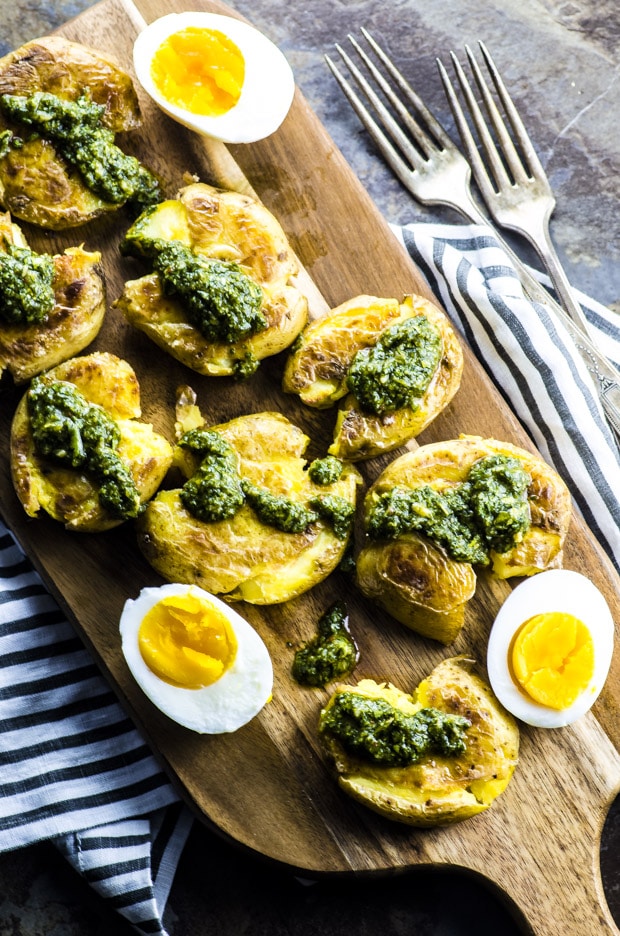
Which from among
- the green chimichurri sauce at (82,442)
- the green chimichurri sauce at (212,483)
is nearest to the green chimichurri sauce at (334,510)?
the green chimichurri sauce at (212,483)

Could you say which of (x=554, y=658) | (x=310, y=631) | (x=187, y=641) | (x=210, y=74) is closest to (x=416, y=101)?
(x=210, y=74)

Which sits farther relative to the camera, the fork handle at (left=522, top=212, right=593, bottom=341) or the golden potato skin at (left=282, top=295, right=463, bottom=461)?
the fork handle at (left=522, top=212, right=593, bottom=341)

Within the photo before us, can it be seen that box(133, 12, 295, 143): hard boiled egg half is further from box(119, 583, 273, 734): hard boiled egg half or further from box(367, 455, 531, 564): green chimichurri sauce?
box(119, 583, 273, 734): hard boiled egg half

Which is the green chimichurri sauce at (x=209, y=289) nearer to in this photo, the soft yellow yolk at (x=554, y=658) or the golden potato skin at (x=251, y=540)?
the golden potato skin at (x=251, y=540)

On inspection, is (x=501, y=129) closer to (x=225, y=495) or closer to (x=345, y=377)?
(x=345, y=377)

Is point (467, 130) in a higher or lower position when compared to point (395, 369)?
higher

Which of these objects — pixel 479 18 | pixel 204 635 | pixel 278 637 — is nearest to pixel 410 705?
pixel 278 637

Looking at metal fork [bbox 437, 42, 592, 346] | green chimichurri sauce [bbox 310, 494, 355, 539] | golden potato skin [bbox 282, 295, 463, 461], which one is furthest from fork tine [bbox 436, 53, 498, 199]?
green chimichurri sauce [bbox 310, 494, 355, 539]
